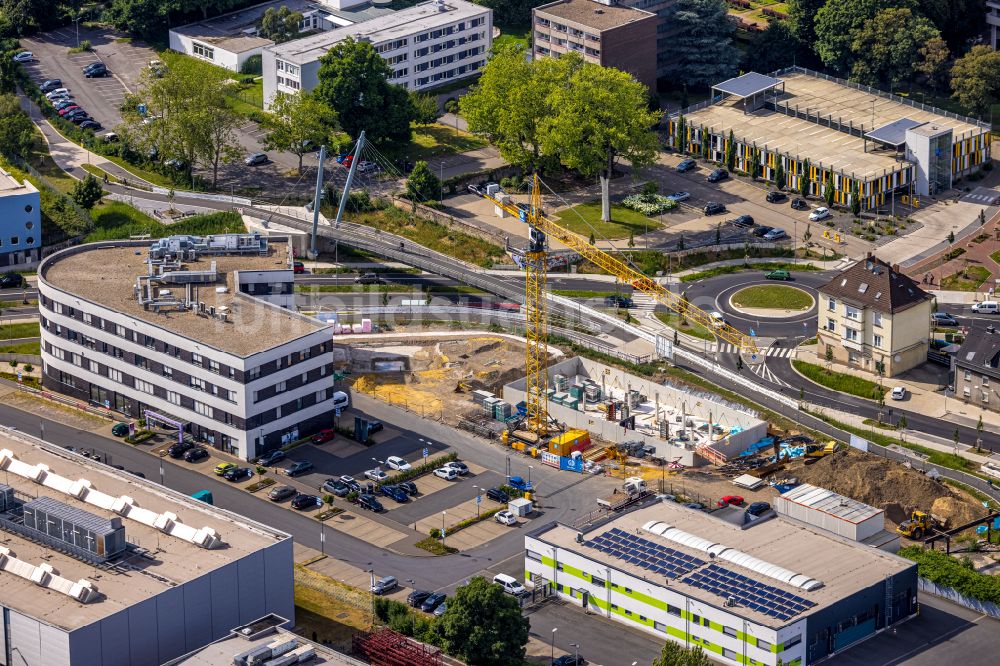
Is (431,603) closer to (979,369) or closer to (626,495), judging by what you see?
(626,495)

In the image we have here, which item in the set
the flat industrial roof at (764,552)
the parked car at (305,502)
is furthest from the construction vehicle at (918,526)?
the parked car at (305,502)

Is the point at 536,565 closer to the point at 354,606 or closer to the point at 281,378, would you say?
the point at 354,606

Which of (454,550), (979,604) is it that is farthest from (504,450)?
(979,604)

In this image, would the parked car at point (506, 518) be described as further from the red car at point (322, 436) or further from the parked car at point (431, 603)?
the red car at point (322, 436)

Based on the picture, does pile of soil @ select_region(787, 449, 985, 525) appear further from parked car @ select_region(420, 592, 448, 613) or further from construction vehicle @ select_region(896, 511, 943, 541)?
parked car @ select_region(420, 592, 448, 613)

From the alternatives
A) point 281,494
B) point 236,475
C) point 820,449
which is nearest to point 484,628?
point 281,494

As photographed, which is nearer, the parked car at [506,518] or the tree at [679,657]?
the tree at [679,657]
